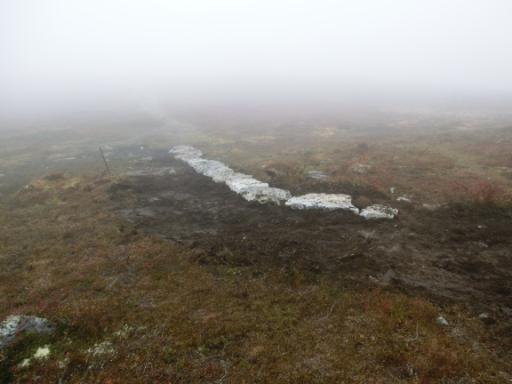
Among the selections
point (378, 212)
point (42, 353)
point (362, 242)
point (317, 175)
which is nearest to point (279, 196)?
point (317, 175)

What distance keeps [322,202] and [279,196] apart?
356 cm

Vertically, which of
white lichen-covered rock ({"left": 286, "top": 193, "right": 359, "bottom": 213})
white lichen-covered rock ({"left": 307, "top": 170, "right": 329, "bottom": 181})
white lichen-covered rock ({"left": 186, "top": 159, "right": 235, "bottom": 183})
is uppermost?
white lichen-covered rock ({"left": 286, "top": 193, "right": 359, "bottom": 213})

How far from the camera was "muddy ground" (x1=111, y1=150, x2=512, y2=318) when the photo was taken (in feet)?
48.8

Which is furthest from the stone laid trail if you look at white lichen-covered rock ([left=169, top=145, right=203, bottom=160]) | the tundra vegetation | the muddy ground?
white lichen-covered rock ([left=169, top=145, right=203, bottom=160])

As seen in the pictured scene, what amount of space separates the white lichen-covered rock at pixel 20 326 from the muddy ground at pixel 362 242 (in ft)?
23.8

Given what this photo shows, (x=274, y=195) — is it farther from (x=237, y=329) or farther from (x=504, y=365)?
(x=504, y=365)

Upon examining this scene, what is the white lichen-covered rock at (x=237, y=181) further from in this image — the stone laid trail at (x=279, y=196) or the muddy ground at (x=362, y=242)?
the muddy ground at (x=362, y=242)

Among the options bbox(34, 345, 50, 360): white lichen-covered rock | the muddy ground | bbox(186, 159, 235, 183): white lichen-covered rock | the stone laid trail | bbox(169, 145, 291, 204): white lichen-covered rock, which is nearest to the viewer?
bbox(34, 345, 50, 360): white lichen-covered rock

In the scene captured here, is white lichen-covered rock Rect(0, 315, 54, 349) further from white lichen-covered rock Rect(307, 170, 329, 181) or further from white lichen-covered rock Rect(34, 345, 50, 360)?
white lichen-covered rock Rect(307, 170, 329, 181)

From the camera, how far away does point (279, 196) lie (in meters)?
25.9

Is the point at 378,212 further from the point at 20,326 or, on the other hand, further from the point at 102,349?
the point at 20,326

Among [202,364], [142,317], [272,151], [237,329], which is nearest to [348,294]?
[237,329]

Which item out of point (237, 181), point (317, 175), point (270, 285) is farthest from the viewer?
point (317, 175)

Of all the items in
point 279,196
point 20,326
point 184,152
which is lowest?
point 184,152
